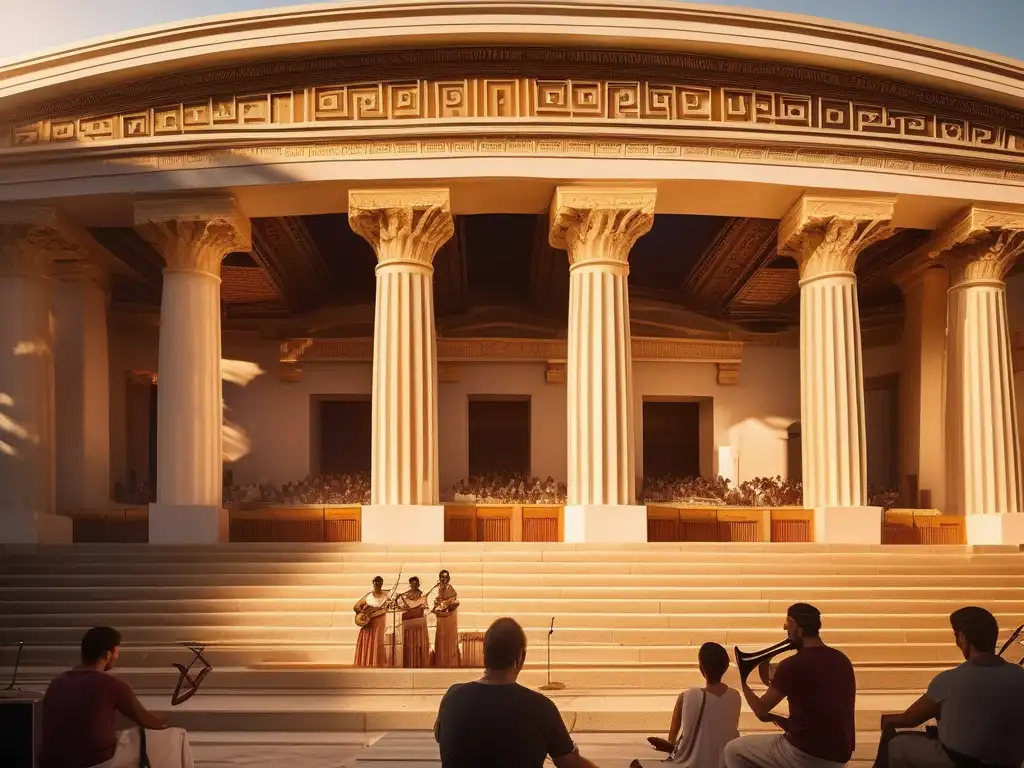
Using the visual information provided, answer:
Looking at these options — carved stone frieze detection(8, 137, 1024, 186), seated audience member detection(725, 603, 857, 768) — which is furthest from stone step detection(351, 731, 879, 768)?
carved stone frieze detection(8, 137, 1024, 186)

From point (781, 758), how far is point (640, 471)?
22.8 metres

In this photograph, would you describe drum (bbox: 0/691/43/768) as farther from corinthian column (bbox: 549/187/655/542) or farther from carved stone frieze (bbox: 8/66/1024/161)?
carved stone frieze (bbox: 8/66/1024/161)

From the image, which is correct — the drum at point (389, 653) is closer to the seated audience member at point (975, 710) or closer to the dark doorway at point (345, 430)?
the seated audience member at point (975, 710)

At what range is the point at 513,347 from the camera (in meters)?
29.6

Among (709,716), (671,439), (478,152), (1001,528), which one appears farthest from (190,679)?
(671,439)

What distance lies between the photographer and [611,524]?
2091 centimetres

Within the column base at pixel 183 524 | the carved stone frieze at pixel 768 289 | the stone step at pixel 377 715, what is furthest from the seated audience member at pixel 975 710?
the carved stone frieze at pixel 768 289

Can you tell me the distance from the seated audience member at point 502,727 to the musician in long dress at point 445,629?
32.6 ft

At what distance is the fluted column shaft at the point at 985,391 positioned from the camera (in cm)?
2252

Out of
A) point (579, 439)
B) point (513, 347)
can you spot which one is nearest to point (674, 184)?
point (579, 439)

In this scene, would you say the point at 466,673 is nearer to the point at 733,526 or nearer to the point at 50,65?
the point at 733,526

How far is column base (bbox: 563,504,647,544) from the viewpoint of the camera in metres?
20.8

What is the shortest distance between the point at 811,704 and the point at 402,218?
15.6m

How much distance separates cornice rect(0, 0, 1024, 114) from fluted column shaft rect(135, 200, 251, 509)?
8.78ft
